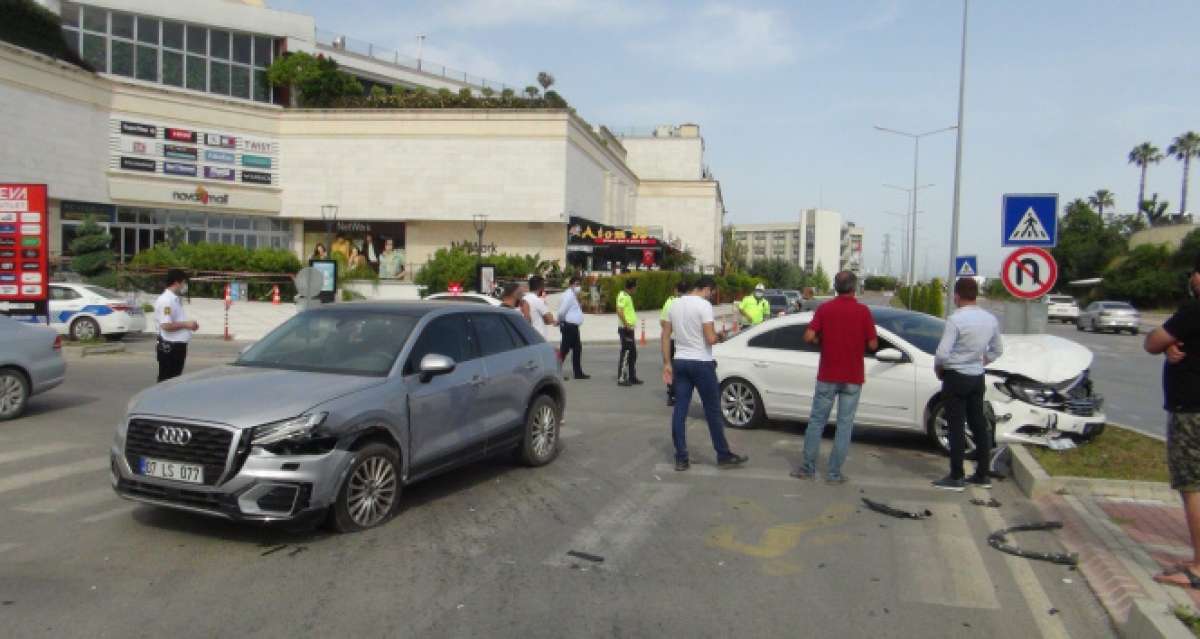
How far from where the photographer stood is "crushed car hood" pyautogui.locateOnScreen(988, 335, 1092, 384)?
30.2 ft

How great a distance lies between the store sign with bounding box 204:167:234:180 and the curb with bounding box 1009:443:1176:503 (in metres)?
49.8

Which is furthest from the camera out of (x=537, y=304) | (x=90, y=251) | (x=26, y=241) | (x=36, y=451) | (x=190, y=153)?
(x=190, y=153)

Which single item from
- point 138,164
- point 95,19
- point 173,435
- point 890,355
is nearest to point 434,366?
point 173,435

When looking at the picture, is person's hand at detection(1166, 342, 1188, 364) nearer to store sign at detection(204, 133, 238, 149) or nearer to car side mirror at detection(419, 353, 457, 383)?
car side mirror at detection(419, 353, 457, 383)

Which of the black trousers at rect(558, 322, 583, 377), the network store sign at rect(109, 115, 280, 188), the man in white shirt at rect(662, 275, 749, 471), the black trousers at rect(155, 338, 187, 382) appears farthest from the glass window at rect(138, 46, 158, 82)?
the man in white shirt at rect(662, 275, 749, 471)

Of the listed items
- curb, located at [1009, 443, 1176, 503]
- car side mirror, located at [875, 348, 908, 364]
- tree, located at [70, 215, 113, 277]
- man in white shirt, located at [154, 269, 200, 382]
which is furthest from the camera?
tree, located at [70, 215, 113, 277]

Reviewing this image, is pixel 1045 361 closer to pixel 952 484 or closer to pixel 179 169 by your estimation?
pixel 952 484

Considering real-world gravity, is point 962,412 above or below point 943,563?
above

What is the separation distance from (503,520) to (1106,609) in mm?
3909

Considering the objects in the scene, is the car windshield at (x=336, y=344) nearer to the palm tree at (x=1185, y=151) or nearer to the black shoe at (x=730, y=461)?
the black shoe at (x=730, y=461)

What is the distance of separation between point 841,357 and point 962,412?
1.15 meters

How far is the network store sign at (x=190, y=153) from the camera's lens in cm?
4625

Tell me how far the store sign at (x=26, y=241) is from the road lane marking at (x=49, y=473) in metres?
9.60

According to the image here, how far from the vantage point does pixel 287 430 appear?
5.56 m
